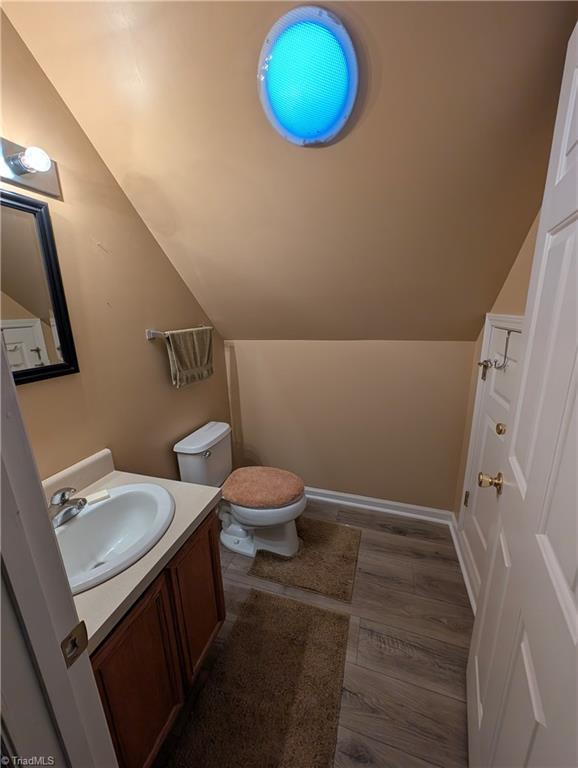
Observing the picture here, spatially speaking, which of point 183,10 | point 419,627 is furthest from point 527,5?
point 419,627

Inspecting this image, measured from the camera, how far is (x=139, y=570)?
0.86m

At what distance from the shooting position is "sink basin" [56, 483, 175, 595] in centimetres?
96

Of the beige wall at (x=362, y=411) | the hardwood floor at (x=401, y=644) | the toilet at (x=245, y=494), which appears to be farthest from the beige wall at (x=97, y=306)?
the hardwood floor at (x=401, y=644)

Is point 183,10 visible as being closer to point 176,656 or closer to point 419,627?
point 176,656

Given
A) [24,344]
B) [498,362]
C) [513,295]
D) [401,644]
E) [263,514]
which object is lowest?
[401,644]

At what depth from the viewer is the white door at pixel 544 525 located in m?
0.52

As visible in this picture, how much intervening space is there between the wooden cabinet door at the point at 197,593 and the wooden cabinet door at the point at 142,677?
0.14 ft

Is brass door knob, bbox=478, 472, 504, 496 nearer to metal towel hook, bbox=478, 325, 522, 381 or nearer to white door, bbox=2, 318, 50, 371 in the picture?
metal towel hook, bbox=478, 325, 522, 381

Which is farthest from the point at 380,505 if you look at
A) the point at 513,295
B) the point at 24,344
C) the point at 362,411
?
the point at 24,344

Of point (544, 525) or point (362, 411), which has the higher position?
point (544, 525)

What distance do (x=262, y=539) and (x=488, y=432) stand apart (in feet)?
4.60

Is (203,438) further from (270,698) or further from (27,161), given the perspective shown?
(27,161)

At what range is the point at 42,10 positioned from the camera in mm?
905

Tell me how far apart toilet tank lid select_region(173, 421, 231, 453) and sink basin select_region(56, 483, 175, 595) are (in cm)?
52
